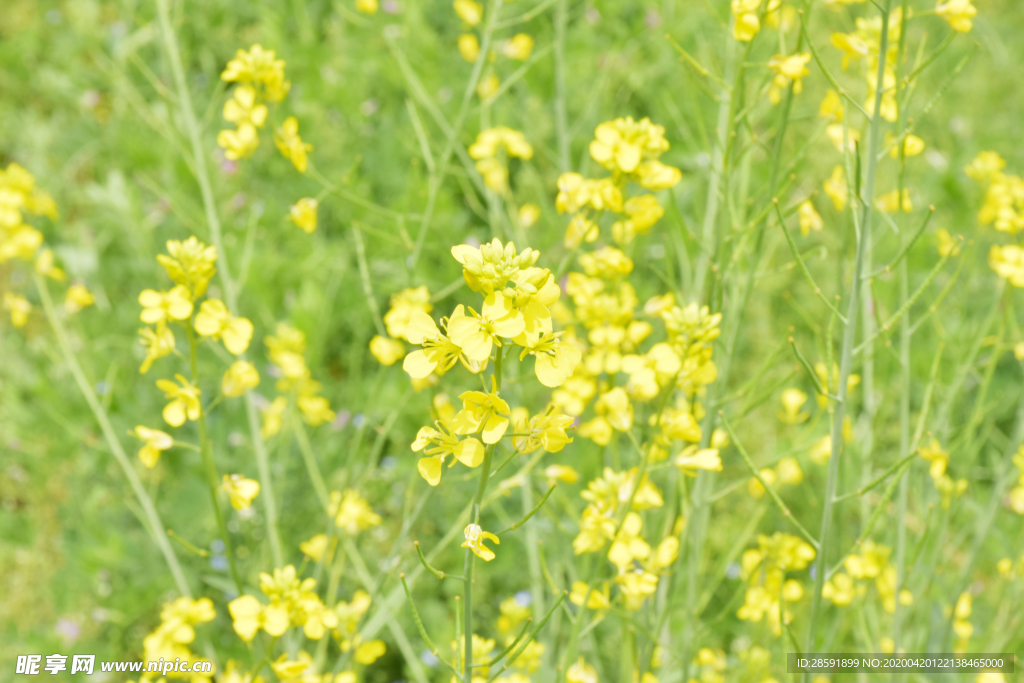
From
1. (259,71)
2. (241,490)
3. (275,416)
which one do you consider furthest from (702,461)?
(275,416)

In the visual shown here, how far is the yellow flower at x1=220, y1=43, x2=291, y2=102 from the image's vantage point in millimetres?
1501

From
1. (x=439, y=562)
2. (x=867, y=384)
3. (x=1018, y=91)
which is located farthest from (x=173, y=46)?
(x=1018, y=91)

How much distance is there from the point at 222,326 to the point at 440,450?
64 centimetres

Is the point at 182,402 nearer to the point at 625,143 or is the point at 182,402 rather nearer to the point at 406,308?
the point at 406,308

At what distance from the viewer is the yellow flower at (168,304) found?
48.1 inches

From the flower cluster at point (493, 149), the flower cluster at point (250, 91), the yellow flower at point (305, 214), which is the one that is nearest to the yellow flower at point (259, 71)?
the flower cluster at point (250, 91)

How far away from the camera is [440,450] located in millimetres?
897

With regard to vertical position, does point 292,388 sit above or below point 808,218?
below

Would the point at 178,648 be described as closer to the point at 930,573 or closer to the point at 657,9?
the point at 930,573

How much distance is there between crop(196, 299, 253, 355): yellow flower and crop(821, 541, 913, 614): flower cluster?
1329 mm

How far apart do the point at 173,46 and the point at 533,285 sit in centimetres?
141

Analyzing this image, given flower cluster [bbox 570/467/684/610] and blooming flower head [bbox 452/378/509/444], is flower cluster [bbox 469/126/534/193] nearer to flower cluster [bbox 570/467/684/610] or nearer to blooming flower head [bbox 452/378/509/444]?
flower cluster [bbox 570/467/684/610]

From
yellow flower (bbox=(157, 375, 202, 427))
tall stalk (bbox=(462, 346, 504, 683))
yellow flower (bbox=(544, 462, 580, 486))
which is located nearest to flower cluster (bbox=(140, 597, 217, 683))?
yellow flower (bbox=(157, 375, 202, 427))

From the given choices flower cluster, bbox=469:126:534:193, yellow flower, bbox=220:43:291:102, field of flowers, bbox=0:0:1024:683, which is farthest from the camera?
flower cluster, bbox=469:126:534:193
